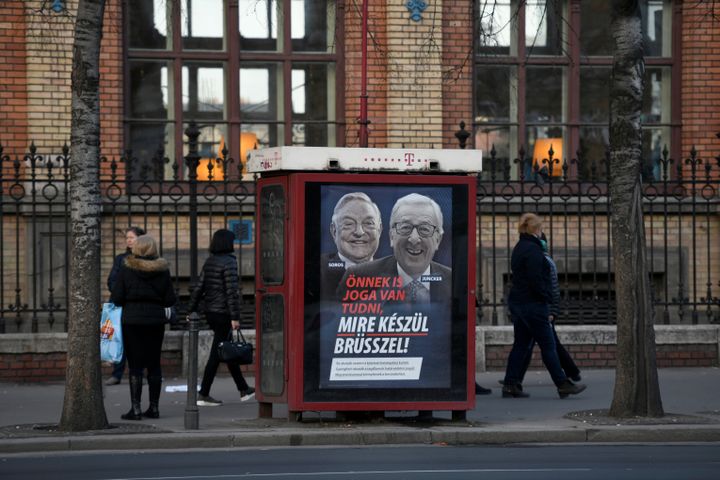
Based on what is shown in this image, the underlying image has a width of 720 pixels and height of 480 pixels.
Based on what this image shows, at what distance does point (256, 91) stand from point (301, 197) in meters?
7.02

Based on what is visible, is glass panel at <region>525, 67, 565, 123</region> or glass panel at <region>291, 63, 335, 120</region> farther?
glass panel at <region>525, 67, 565, 123</region>

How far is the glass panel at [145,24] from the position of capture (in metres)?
18.8

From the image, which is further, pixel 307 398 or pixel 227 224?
pixel 227 224

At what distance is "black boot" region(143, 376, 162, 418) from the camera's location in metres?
13.4

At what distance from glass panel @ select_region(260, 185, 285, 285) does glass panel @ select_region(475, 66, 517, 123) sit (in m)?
6.87

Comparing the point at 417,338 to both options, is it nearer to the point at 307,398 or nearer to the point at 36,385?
the point at 307,398

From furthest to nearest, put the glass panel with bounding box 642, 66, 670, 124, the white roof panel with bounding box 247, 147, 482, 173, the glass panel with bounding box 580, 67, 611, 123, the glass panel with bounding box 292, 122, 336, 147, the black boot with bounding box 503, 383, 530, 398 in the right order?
1. the glass panel with bounding box 642, 66, 670, 124
2. the glass panel with bounding box 580, 67, 611, 123
3. the glass panel with bounding box 292, 122, 336, 147
4. the black boot with bounding box 503, 383, 530, 398
5. the white roof panel with bounding box 247, 147, 482, 173

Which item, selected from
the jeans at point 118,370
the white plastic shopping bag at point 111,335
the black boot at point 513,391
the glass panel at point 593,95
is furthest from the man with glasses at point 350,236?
the glass panel at point 593,95

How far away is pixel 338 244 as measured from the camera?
1250 cm

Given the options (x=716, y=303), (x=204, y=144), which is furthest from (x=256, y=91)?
(x=716, y=303)

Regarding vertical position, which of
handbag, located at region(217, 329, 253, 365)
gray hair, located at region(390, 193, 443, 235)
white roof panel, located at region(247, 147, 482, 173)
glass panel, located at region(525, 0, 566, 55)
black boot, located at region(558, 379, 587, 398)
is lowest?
black boot, located at region(558, 379, 587, 398)

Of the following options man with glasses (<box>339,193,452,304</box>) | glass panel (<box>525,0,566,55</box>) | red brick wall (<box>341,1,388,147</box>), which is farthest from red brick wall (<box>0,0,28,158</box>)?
man with glasses (<box>339,193,452,304</box>)

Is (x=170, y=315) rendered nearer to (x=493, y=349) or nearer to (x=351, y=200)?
(x=351, y=200)

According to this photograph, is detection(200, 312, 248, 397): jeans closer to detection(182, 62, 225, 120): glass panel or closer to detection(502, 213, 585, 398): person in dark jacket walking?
detection(502, 213, 585, 398): person in dark jacket walking
